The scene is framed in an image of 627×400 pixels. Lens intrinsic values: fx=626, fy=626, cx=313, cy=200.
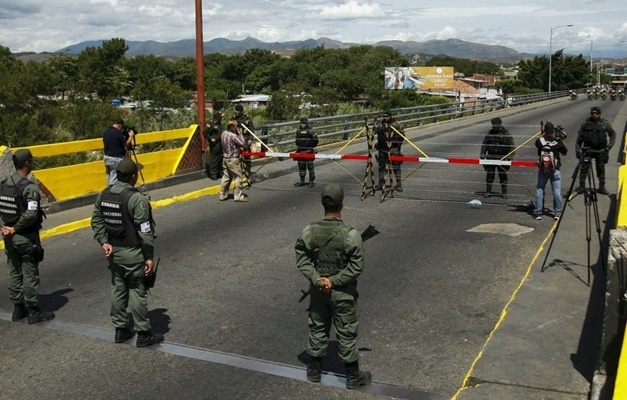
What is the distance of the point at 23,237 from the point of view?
259 inches

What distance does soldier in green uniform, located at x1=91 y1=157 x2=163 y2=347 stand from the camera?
229 inches

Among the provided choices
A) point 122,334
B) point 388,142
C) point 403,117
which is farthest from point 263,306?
point 403,117

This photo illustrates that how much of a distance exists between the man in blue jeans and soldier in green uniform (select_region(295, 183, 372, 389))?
23.3 ft

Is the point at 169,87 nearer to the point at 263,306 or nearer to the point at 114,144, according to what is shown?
the point at 114,144

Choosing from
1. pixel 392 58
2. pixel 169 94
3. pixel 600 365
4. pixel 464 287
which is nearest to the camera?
pixel 600 365

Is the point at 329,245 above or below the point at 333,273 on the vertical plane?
above

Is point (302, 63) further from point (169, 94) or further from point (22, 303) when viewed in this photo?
point (22, 303)

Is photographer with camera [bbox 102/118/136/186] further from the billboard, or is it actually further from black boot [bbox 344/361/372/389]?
the billboard

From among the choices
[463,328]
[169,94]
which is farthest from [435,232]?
[169,94]

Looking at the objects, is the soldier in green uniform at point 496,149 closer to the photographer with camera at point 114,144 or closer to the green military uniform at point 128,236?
the photographer with camera at point 114,144

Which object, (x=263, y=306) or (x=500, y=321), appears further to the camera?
(x=263, y=306)

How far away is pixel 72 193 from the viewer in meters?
12.8

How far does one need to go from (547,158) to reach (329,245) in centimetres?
730

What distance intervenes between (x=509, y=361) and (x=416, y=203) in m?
7.79
